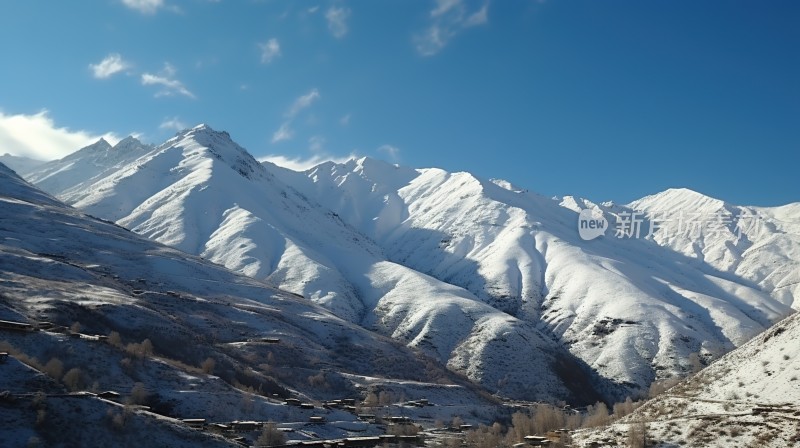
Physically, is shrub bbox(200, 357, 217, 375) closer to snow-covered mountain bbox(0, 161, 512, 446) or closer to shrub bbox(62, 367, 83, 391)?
snow-covered mountain bbox(0, 161, 512, 446)

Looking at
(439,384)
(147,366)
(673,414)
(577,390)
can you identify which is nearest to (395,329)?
(577,390)

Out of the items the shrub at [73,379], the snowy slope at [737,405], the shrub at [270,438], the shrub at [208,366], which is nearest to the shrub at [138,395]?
the shrub at [73,379]

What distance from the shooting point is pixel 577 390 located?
162 meters

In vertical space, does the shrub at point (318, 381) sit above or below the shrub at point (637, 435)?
below

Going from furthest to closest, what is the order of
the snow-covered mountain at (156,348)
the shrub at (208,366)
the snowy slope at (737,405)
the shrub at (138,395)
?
the shrub at (208,366) → the shrub at (138,395) → the snow-covered mountain at (156,348) → the snowy slope at (737,405)

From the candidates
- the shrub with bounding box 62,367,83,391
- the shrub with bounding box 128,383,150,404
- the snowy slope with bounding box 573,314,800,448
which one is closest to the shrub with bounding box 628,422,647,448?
the snowy slope with bounding box 573,314,800,448

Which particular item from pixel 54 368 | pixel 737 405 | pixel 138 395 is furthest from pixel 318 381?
pixel 737 405

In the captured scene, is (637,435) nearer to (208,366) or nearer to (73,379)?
(73,379)

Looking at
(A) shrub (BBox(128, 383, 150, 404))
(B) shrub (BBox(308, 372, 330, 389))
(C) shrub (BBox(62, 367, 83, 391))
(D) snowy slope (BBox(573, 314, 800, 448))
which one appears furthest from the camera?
(B) shrub (BBox(308, 372, 330, 389))

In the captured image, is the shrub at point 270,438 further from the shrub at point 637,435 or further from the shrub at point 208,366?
the shrub at point 208,366

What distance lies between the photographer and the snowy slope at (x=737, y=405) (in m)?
43.9

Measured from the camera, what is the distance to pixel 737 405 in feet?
161

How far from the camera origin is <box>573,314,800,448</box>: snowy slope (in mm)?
43875

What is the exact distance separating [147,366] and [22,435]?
31.9 metres
